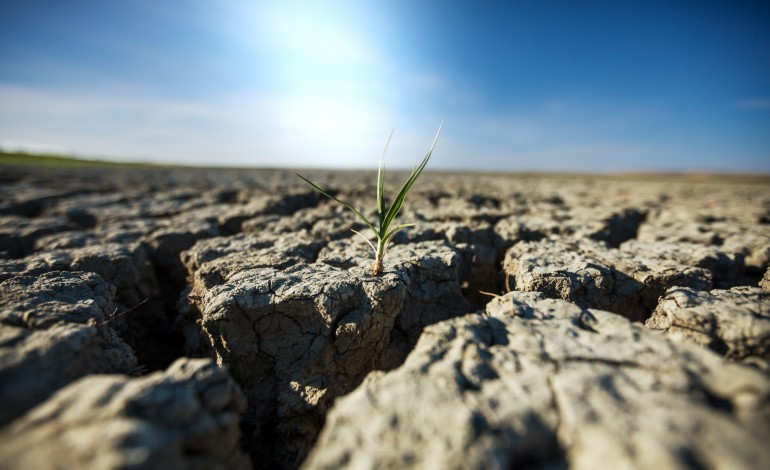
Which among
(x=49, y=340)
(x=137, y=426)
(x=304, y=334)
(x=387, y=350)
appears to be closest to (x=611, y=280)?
(x=387, y=350)

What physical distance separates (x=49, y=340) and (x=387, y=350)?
4.89 feet

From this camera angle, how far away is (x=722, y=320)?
1.43 meters

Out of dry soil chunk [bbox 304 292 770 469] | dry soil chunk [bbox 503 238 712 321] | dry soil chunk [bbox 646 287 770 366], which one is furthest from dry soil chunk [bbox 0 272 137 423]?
dry soil chunk [bbox 646 287 770 366]

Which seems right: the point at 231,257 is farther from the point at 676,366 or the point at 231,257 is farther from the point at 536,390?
the point at 676,366

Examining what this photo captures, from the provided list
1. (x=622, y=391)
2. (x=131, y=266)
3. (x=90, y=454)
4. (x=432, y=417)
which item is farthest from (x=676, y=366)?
(x=131, y=266)

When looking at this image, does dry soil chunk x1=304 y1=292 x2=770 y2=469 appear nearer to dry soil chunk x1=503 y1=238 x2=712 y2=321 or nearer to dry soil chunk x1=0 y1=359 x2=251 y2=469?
dry soil chunk x1=0 y1=359 x2=251 y2=469

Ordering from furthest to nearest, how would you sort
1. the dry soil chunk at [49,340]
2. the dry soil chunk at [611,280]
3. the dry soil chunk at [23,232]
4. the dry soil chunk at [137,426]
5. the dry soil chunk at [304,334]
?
the dry soil chunk at [23,232] → the dry soil chunk at [611,280] → the dry soil chunk at [304,334] → the dry soil chunk at [49,340] → the dry soil chunk at [137,426]

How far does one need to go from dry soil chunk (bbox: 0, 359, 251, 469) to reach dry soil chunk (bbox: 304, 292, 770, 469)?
368 mm

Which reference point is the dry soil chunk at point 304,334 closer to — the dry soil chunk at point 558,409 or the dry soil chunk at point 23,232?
the dry soil chunk at point 558,409

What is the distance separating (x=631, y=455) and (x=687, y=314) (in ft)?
3.53

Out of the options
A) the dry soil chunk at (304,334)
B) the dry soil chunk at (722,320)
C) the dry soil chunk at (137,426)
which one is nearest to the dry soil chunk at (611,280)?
the dry soil chunk at (722,320)

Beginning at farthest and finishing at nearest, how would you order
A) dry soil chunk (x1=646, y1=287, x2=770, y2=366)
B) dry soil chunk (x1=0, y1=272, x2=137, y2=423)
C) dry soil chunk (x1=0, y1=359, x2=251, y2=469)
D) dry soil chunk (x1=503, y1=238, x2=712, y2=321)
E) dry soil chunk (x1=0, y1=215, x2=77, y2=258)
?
dry soil chunk (x1=0, y1=215, x2=77, y2=258) → dry soil chunk (x1=503, y1=238, x2=712, y2=321) → dry soil chunk (x1=646, y1=287, x2=770, y2=366) → dry soil chunk (x1=0, y1=272, x2=137, y2=423) → dry soil chunk (x1=0, y1=359, x2=251, y2=469)

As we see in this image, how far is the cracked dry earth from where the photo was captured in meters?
0.90

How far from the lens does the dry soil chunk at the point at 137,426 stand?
0.82m
